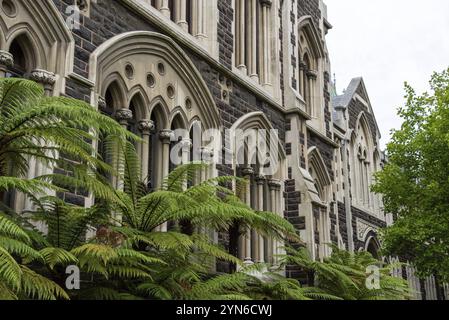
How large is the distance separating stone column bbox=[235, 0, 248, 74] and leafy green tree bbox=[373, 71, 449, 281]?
7.00m

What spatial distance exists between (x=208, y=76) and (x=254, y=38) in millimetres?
2868

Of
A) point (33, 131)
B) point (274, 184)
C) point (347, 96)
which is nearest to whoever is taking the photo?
point (33, 131)

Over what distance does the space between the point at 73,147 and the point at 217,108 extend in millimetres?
6118

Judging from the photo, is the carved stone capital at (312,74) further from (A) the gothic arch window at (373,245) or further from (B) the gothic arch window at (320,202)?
(A) the gothic arch window at (373,245)

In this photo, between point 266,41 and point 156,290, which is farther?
point 266,41

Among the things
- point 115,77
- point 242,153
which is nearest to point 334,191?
point 242,153

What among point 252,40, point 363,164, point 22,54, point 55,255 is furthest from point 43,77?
point 363,164

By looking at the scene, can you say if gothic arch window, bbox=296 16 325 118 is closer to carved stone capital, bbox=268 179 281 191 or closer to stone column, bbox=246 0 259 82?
stone column, bbox=246 0 259 82

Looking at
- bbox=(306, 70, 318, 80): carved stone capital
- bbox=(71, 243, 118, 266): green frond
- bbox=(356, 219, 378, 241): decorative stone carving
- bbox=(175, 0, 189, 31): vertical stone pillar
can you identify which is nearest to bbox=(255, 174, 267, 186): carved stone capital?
bbox=(175, 0, 189, 31): vertical stone pillar

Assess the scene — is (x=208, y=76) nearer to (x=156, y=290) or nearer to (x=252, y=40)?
(x=252, y=40)

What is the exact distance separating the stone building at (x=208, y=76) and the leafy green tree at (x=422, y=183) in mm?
1931

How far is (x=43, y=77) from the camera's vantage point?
805 centimetres

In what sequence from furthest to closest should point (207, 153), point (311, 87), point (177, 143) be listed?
point (311, 87), point (207, 153), point (177, 143)
